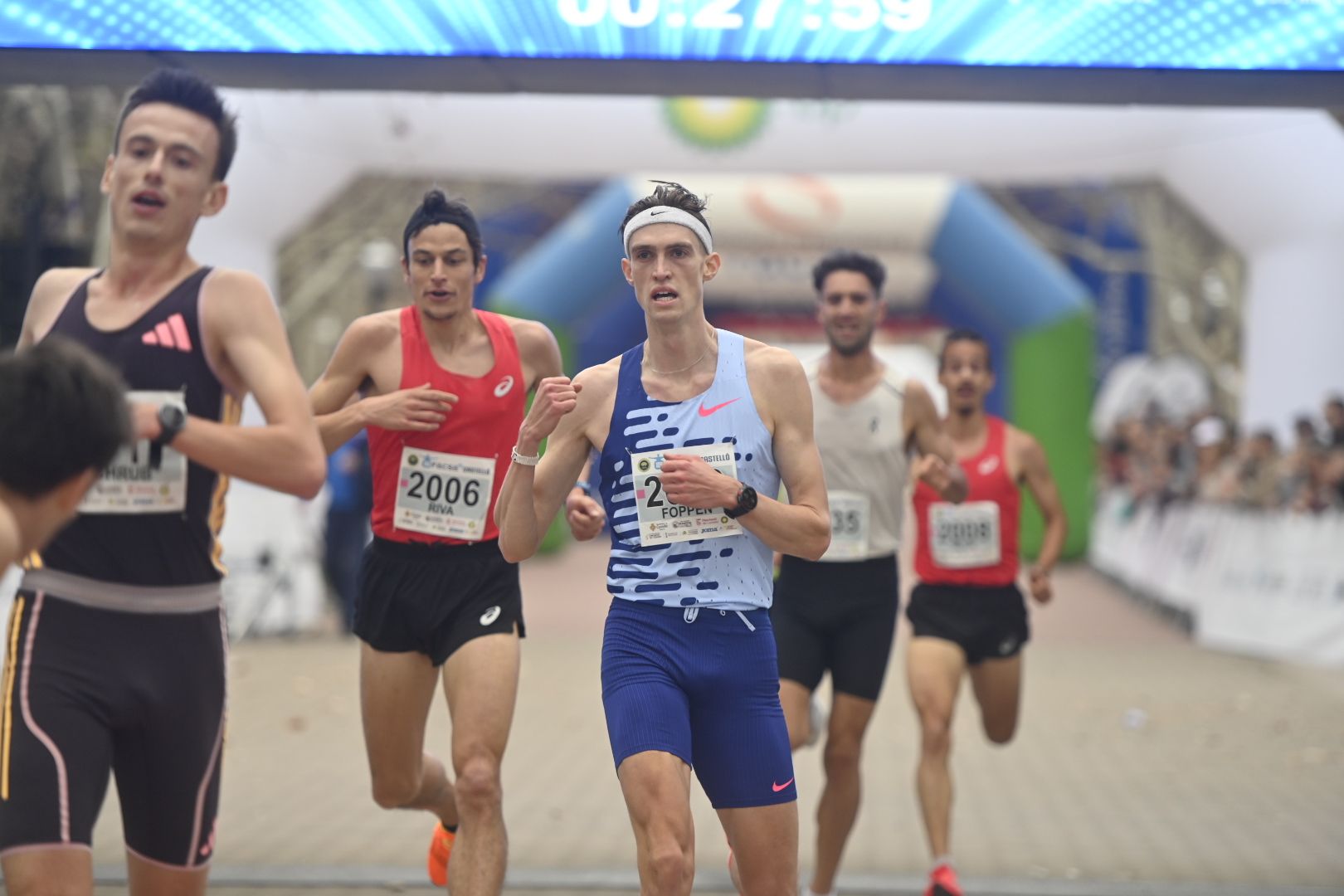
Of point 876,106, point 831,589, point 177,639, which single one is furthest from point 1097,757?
point 876,106

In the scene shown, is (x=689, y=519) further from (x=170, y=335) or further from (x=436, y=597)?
(x=170, y=335)

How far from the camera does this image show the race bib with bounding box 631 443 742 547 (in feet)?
13.6

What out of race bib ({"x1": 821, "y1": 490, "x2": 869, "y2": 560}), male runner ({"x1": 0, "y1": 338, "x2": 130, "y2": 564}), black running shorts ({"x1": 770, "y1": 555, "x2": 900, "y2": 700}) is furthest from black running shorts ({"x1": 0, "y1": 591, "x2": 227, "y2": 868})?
race bib ({"x1": 821, "y1": 490, "x2": 869, "y2": 560})

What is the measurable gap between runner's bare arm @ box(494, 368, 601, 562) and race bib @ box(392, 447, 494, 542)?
0.77 m

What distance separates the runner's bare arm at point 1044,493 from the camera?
6906 millimetres

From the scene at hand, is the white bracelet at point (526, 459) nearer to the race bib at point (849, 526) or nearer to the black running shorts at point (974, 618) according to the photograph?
the race bib at point (849, 526)

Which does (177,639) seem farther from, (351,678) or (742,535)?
(351,678)

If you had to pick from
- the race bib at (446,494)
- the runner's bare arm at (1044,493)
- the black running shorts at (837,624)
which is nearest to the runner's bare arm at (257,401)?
the race bib at (446,494)

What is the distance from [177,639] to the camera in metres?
3.55

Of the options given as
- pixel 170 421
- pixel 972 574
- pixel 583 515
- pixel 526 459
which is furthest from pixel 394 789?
pixel 972 574

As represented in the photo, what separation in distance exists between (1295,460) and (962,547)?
823cm

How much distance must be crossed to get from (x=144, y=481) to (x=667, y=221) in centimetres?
149

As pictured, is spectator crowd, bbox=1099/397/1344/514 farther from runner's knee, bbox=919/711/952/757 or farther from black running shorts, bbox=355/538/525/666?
black running shorts, bbox=355/538/525/666

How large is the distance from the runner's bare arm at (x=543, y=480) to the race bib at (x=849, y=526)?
1.87 meters
